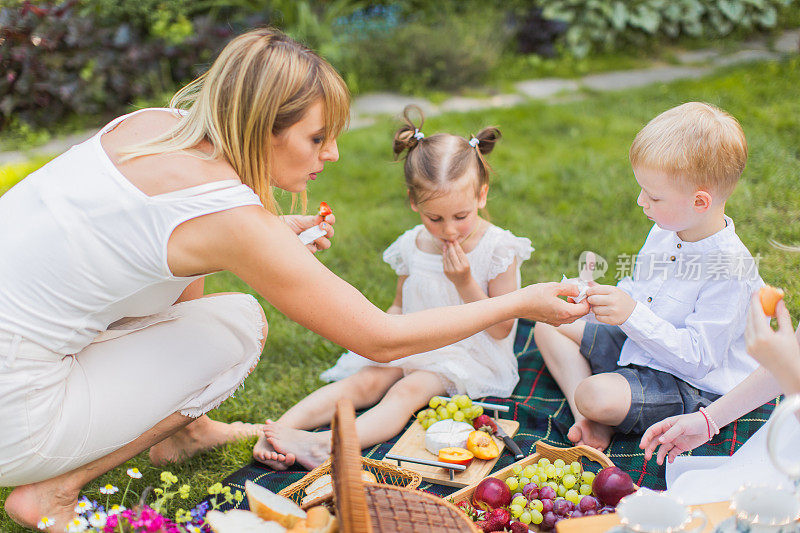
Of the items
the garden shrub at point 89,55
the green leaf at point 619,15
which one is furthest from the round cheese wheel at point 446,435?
the green leaf at point 619,15

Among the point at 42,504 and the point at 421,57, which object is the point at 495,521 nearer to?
the point at 42,504

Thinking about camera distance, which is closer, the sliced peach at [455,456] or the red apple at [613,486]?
the red apple at [613,486]

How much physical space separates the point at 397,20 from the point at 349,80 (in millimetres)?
1381

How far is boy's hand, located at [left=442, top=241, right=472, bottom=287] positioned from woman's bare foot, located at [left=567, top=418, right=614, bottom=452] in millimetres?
684

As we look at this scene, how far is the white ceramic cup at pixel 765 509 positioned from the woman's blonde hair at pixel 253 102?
4.73ft

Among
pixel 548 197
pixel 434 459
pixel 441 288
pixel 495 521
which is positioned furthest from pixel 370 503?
pixel 548 197

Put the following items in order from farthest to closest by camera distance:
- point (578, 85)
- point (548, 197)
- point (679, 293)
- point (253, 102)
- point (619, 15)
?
point (619, 15), point (578, 85), point (548, 197), point (679, 293), point (253, 102)

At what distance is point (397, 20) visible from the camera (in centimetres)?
757

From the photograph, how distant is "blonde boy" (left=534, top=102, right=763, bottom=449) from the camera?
7.79ft

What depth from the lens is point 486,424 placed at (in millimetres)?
2627

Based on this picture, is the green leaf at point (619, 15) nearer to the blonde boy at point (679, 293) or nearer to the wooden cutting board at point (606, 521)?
the blonde boy at point (679, 293)

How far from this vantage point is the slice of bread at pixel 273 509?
5.68 feet

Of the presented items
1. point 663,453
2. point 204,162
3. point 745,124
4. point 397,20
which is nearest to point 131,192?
point 204,162

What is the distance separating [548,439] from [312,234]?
3.82 feet
